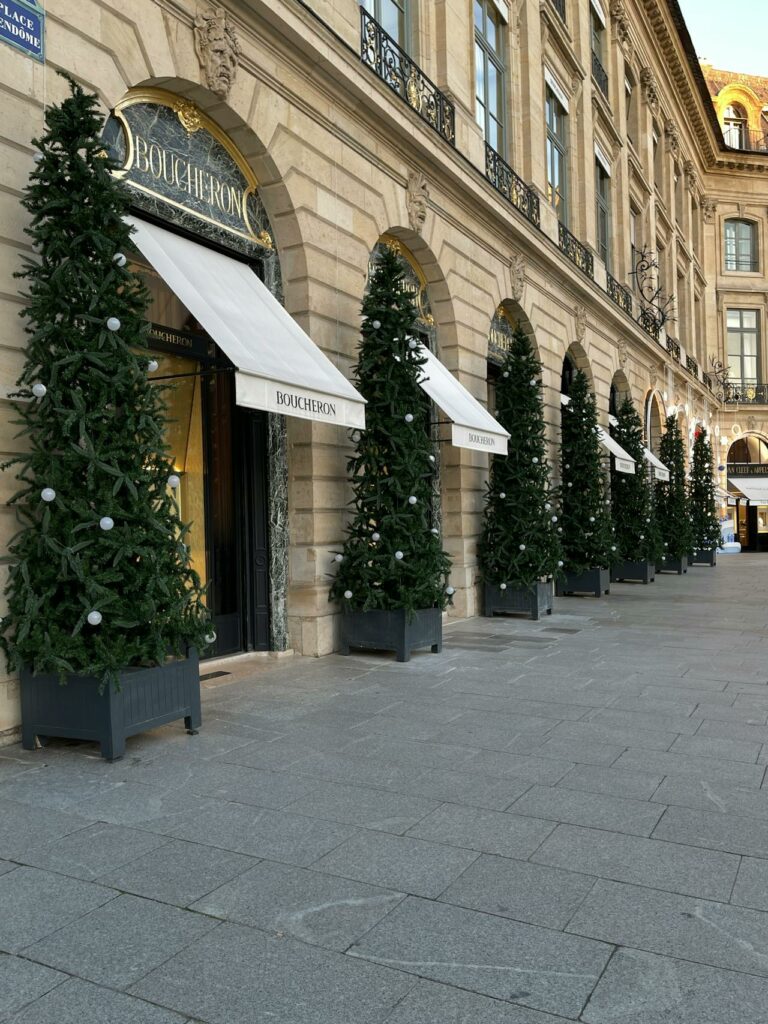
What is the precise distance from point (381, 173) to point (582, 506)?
7788mm

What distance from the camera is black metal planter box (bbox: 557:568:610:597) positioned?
16.1 meters

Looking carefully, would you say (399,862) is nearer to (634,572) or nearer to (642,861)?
(642,861)

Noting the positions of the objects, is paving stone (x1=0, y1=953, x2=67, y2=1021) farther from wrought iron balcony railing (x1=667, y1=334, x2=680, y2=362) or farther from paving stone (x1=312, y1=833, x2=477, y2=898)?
wrought iron balcony railing (x1=667, y1=334, x2=680, y2=362)

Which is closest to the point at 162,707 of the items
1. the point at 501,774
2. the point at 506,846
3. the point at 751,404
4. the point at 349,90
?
the point at 501,774

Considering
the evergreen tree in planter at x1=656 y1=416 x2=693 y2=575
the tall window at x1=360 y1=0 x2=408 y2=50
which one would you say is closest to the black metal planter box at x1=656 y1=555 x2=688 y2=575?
the evergreen tree in planter at x1=656 y1=416 x2=693 y2=575

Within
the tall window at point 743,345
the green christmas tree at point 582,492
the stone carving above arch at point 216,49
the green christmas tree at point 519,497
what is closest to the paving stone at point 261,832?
the stone carving above arch at point 216,49

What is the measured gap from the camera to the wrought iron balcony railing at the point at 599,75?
2189 cm

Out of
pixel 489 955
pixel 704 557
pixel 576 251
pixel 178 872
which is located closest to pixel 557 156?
pixel 576 251

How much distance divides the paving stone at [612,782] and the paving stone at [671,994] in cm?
173

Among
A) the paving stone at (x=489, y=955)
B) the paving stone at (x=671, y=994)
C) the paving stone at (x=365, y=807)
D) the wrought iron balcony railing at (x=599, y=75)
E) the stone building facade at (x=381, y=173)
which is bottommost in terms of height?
the paving stone at (x=671, y=994)

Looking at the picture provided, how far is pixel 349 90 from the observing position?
32.0 ft

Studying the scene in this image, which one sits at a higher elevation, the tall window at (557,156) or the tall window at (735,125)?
the tall window at (735,125)

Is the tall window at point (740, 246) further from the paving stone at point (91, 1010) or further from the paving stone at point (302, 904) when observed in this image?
the paving stone at point (91, 1010)

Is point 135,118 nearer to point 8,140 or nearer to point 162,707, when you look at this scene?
point 8,140
